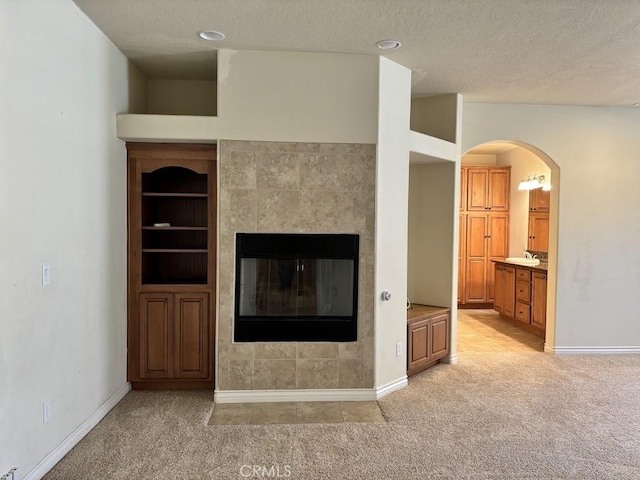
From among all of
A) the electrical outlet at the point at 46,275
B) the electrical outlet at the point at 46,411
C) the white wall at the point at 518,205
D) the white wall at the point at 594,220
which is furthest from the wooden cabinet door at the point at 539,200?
the electrical outlet at the point at 46,411

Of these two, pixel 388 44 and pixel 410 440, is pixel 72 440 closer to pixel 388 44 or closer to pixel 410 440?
pixel 410 440

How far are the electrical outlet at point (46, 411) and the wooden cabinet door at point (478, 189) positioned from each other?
22.3 ft

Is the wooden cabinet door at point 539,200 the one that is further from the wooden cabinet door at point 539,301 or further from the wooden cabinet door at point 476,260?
the wooden cabinet door at point 539,301

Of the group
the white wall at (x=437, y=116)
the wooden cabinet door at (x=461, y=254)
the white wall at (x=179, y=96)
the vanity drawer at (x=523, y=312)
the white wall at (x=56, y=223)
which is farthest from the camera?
the wooden cabinet door at (x=461, y=254)

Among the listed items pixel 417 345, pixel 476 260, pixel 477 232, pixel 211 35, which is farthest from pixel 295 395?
pixel 477 232

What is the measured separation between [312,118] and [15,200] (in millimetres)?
2125

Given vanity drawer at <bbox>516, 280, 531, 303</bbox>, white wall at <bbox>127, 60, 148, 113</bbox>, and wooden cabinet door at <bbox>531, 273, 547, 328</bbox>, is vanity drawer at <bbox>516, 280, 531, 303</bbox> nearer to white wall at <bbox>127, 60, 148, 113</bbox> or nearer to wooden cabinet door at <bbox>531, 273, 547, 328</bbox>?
wooden cabinet door at <bbox>531, 273, 547, 328</bbox>

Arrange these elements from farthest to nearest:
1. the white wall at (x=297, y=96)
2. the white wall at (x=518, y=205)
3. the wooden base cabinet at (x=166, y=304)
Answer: the white wall at (x=518, y=205) < the wooden base cabinet at (x=166, y=304) < the white wall at (x=297, y=96)

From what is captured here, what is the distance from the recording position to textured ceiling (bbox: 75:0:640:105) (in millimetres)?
2723

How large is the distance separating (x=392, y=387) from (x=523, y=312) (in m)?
3.15

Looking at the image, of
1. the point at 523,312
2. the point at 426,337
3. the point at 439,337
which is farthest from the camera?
the point at 523,312

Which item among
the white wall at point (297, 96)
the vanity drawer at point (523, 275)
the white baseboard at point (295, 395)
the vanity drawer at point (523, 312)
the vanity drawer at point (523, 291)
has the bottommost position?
the white baseboard at point (295, 395)

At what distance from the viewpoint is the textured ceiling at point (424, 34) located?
8.93ft

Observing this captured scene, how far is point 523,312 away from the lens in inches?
237
